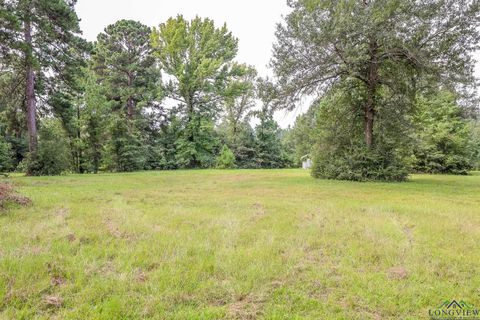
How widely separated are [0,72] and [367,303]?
18.3 m

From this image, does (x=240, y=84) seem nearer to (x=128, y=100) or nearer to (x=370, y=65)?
(x=128, y=100)

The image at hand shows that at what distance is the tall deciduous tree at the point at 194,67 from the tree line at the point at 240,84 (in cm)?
10

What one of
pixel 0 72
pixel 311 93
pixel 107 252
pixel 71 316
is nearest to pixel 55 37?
pixel 0 72

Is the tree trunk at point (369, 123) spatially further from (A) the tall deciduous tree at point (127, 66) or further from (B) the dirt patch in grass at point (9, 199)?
(A) the tall deciduous tree at point (127, 66)

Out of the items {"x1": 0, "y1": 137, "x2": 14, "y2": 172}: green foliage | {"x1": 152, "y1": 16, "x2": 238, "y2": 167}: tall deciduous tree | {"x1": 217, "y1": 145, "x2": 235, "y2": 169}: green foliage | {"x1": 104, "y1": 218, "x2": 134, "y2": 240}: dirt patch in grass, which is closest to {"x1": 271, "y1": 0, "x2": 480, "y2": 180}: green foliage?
{"x1": 104, "y1": 218, "x2": 134, "y2": 240}: dirt patch in grass

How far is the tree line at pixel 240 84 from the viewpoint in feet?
33.2

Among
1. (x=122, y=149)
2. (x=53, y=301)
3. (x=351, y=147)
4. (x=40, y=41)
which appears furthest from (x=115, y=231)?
(x=122, y=149)

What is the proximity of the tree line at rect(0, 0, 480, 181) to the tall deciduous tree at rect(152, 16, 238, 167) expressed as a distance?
103mm

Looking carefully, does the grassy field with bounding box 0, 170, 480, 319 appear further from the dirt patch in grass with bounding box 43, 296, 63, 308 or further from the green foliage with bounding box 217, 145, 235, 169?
the green foliage with bounding box 217, 145, 235, 169

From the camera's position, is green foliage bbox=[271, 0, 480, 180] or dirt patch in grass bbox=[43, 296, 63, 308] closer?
dirt patch in grass bbox=[43, 296, 63, 308]

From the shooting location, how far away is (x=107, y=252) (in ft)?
11.0

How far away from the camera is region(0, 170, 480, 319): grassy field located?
2.29 metres

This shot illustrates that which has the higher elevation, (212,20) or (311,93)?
(212,20)

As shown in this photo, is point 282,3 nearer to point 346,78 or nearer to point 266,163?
point 346,78
